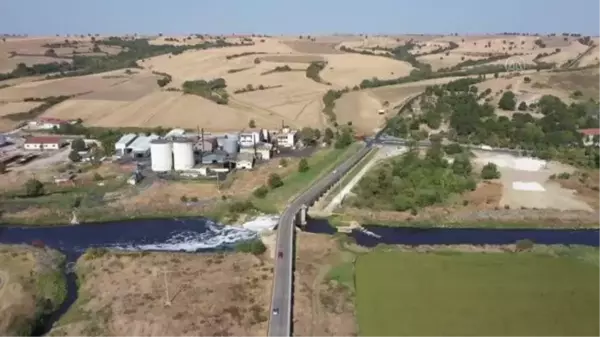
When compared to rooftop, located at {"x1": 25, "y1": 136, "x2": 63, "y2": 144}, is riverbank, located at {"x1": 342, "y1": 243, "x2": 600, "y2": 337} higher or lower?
lower

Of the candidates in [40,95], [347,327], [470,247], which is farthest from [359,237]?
[40,95]

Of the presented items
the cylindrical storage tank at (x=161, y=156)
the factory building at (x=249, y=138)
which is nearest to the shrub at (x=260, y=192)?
the cylindrical storage tank at (x=161, y=156)

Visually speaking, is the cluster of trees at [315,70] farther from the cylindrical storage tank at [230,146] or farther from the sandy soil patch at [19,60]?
the sandy soil patch at [19,60]

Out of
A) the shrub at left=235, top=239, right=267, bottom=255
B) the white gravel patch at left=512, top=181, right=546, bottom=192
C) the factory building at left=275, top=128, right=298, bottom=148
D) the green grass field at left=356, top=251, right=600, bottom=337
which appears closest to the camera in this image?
the green grass field at left=356, top=251, right=600, bottom=337

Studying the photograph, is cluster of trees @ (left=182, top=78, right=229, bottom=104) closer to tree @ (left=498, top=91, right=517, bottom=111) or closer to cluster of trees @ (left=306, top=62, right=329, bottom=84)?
cluster of trees @ (left=306, top=62, right=329, bottom=84)

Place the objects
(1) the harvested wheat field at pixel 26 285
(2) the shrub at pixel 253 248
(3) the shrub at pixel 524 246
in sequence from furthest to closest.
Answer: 1. (3) the shrub at pixel 524 246
2. (2) the shrub at pixel 253 248
3. (1) the harvested wheat field at pixel 26 285

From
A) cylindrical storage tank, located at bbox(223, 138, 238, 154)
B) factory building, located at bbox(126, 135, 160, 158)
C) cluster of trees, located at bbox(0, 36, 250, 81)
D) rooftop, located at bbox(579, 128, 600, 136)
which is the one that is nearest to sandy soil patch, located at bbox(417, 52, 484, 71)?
rooftop, located at bbox(579, 128, 600, 136)

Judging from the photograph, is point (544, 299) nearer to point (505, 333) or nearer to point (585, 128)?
point (505, 333)
